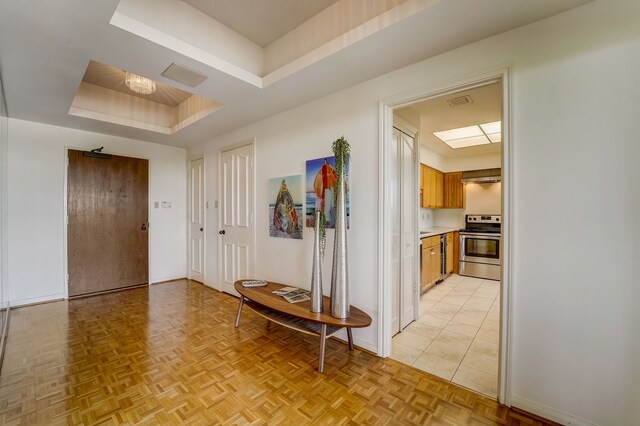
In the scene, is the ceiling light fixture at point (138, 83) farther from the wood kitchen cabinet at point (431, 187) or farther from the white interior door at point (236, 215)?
the wood kitchen cabinet at point (431, 187)

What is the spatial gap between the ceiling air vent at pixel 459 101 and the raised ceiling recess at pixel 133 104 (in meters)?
2.59

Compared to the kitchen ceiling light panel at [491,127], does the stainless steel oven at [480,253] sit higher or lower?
lower

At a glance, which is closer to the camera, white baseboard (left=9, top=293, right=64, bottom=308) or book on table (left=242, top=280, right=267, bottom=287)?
book on table (left=242, top=280, right=267, bottom=287)

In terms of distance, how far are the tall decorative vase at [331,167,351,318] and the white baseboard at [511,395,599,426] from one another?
1.19m

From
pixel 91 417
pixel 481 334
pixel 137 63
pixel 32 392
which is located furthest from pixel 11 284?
pixel 481 334

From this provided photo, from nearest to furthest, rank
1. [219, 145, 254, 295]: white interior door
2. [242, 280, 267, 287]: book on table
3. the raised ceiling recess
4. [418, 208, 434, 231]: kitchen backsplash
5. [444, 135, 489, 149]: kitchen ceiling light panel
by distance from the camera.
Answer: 1. [242, 280, 267, 287]: book on table
2. the raised ceiling recess
3. [219, 145, 254, 295]: white interior door
4. [444, 135, 489, 149]: kitchen ceiling light panel
5. [418, 208, 434, 231]: kitchen backsplash

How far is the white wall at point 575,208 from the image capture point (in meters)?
1.43

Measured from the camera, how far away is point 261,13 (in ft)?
7.39

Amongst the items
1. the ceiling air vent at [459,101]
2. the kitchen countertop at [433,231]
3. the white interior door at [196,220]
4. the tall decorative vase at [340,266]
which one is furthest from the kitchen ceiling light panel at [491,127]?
the white interior door at [196,220]

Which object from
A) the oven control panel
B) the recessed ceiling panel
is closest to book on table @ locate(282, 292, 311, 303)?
the recessed ceiling panel

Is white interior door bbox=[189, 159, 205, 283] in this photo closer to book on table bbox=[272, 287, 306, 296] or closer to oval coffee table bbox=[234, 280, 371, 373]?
oval coffee table bbox=[234, 280, 371, 373]

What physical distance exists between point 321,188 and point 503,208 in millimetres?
1522

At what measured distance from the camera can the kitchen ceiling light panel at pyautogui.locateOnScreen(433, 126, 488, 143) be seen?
13.3ft

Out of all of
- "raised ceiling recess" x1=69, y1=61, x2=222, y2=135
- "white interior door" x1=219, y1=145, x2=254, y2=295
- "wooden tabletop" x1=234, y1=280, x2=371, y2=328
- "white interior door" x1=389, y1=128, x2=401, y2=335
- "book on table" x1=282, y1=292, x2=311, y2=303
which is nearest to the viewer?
"wooden tabletop" x1=234, y1=280, x2=371, y2=328
